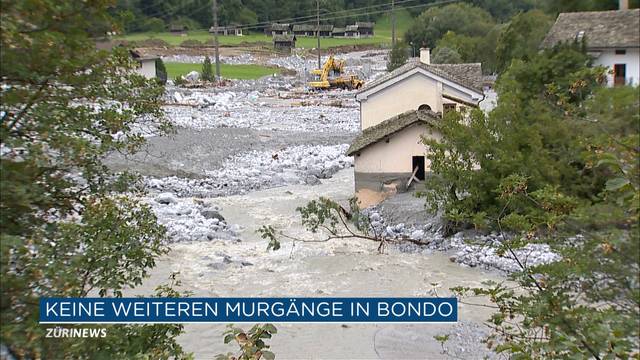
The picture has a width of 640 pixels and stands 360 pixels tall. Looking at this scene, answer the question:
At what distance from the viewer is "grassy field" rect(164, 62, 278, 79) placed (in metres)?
70.5

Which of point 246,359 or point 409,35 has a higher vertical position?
point 409,35

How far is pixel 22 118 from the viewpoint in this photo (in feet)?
11.1

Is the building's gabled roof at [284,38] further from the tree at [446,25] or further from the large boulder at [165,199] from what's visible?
the large boulder at [165,199]

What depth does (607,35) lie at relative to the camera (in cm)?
2916

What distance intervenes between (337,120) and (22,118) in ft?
130

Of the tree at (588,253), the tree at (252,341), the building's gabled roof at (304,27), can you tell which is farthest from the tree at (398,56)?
the tree at (252,341)

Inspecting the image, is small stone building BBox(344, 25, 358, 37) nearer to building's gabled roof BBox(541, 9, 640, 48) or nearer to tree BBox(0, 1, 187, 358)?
building's gabled roof BBox(541, 9, 640, 48)

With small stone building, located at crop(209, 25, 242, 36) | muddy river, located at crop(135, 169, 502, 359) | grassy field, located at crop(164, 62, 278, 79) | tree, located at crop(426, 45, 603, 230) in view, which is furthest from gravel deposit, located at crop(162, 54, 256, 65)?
tree, located at crop(426, 45, 603, 230)

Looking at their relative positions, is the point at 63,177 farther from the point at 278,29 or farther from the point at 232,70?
the point at 278,29

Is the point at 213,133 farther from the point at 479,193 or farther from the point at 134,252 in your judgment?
the point at 134,252

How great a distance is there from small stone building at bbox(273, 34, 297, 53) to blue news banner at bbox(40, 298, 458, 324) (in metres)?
88.8

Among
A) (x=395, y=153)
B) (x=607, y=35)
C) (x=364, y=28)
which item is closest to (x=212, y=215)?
(x=395, y=153)

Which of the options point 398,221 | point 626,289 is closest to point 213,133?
point 398,221

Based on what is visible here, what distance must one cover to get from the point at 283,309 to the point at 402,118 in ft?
53.7
